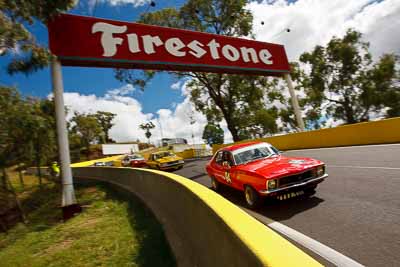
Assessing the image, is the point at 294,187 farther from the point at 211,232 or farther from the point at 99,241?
the point at 99,241

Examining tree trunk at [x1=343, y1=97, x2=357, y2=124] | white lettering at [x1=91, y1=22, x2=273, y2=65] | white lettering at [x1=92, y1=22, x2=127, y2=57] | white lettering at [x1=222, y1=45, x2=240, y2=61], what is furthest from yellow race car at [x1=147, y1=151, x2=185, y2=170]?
tree trunk at [x1=343, y1=97, x2=357, y2=124]

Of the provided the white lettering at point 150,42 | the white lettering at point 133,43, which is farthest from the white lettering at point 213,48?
the white lettering at point 133,43

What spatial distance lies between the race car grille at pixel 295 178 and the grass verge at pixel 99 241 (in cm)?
258

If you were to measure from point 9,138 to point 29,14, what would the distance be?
7556mm

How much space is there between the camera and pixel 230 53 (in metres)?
16.5

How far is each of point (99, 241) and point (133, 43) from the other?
32.4 feet

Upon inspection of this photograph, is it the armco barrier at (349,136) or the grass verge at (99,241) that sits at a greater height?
the armco barrier at (349,136)

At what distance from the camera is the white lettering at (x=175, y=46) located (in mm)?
14351

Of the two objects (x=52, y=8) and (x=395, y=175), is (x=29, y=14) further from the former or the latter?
(x=395, y=175)

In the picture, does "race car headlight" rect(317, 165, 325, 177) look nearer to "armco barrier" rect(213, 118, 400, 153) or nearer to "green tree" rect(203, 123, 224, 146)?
"armco barrier" rect(213, 118, 400, 153)

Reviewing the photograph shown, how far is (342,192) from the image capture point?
5.80 metres

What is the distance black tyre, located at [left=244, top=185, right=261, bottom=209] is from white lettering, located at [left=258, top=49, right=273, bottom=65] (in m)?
14.0

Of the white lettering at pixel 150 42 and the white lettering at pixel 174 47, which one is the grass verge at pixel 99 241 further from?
the white lettering at pixel 150 42

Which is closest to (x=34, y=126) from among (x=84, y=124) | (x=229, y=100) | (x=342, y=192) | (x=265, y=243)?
(x=342, y=192)
